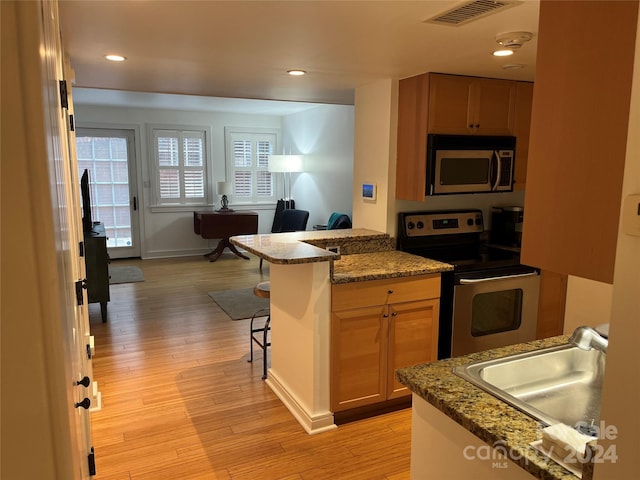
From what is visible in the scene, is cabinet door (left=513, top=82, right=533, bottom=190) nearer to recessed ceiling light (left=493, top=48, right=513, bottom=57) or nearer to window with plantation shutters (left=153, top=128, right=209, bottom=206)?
recessed ceiling light (left=493, top=48, right=513, bottom=57)

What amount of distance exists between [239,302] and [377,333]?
2705mm

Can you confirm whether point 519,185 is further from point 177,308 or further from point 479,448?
point 177,308

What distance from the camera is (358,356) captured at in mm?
2672

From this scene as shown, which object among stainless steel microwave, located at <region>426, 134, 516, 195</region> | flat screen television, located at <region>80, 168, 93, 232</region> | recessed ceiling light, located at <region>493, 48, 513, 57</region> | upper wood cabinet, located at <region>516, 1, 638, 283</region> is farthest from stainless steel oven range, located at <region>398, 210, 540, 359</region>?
flat screen television, located at <region>80, 168, 93, 232</region>

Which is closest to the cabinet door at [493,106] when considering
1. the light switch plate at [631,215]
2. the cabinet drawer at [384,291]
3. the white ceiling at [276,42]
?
the white ceiling at [276,42]

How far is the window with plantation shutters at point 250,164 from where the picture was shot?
318 inches

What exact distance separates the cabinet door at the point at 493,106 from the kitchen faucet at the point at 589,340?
2110 mm

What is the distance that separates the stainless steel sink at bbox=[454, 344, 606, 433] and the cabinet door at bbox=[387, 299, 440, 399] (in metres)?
1.22

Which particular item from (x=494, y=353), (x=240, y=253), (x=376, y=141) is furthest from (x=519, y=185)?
(x=240, y=253)

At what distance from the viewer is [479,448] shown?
116 centimetres

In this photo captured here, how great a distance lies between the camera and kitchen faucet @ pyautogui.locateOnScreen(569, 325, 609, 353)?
136cm

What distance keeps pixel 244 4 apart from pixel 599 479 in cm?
180

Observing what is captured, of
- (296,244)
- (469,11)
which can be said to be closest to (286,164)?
(296,244)

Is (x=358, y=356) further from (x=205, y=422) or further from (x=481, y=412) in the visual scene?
(x=481, y=412)
